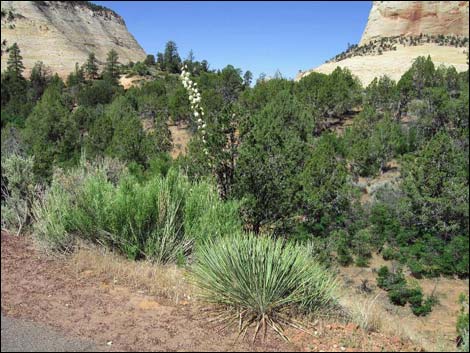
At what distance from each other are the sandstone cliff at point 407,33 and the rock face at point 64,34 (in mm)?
34392

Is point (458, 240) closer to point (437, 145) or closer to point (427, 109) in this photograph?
point (437, 145)

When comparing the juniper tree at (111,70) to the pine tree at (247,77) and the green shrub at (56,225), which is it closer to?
the pine tree at (247,77)

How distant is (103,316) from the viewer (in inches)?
140

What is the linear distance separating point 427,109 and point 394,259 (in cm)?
1214

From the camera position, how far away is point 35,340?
10.0ft

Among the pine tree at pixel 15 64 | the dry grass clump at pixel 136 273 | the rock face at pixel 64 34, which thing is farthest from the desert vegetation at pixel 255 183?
the rock face at pixel 64 34

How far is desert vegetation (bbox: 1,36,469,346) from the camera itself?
4.18 meters

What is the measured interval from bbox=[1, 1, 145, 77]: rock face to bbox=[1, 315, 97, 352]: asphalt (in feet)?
203

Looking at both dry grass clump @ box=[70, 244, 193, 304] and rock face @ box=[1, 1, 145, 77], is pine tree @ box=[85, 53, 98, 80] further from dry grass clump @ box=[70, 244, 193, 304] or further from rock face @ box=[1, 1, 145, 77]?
dry grass clump @ box=[70, 244, 193, 304]

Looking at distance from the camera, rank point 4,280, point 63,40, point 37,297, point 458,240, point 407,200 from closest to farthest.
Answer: point 37,297 < point 4,280 < point 458,240 < point 407,200 < point 63,40

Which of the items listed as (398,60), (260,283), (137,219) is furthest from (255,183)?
(398,60)

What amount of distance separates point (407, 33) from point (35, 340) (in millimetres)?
64072

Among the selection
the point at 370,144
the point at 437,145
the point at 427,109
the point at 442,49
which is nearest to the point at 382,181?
the point at 370,144

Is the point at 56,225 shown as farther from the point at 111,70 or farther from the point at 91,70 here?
the point at 91,70
